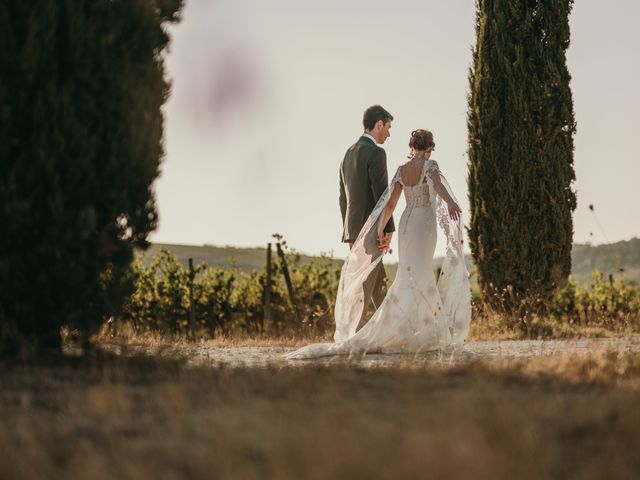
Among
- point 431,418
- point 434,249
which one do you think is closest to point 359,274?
point 434,249

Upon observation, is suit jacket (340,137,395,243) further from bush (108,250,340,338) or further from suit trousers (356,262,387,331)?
bush (108,250,340,338)

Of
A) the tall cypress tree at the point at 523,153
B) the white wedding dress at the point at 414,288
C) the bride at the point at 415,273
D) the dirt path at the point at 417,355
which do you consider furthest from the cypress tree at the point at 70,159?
the tall cypress tree at the point at 523,153

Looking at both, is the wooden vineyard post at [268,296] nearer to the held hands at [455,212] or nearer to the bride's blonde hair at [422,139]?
the bride's blonde hair at [422,139]

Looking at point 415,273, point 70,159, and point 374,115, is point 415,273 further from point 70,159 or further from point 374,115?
point 70,159

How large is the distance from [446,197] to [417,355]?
1880 millimetres

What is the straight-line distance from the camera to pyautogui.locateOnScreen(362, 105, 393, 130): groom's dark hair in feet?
30.4

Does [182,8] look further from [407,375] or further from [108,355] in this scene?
[407,375]

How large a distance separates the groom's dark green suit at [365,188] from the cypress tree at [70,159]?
10.5 ft

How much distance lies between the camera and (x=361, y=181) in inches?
370

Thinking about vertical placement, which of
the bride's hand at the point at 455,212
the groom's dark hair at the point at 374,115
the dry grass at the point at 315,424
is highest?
the groom's dark hair at the point at 374,115

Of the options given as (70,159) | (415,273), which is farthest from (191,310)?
(70,159)

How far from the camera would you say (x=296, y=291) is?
1442 cm

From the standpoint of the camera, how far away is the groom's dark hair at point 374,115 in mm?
9258

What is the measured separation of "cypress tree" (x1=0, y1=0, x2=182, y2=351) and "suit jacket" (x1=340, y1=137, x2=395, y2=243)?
318cm
